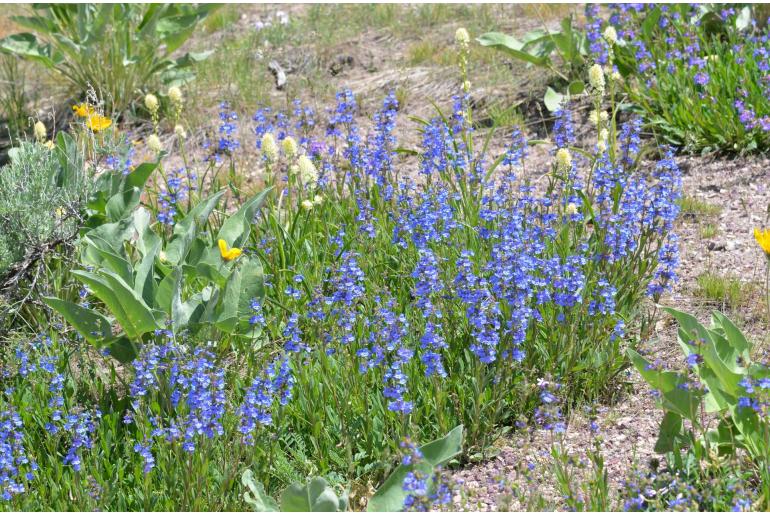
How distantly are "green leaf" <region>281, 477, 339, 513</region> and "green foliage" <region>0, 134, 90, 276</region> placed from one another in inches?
→ 75.2

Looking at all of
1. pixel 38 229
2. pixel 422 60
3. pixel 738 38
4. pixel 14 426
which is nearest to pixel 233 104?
pixel 422 60

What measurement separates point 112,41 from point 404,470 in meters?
4.90

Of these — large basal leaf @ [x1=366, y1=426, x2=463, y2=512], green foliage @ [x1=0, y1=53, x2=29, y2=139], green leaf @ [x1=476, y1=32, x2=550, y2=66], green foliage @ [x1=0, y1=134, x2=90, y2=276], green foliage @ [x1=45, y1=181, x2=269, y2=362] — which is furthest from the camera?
green foliage @ [x1=0, y1=53, x2=29, y2=139]

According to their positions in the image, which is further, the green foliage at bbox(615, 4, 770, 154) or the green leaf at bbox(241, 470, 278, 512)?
the green foliage at bbox(615, 4, 770, 154)

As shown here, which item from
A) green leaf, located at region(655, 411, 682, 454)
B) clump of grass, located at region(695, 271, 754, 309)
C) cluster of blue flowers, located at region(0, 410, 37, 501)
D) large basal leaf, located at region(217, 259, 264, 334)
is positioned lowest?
green leaf, located at region(655, 411, 682, 454)

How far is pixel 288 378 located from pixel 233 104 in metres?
4.09

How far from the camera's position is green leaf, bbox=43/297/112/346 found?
3531mm

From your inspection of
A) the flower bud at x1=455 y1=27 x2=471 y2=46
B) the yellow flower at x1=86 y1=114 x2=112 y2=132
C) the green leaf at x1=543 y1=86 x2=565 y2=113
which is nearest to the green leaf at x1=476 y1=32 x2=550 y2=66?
the green leaf at x1=543 y1=86 x2=565 y2=113

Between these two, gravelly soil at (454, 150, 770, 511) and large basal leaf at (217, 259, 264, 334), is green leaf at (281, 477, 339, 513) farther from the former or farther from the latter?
large basal leaf at (217, 259, 264, 334)

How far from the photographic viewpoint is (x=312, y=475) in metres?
3.25

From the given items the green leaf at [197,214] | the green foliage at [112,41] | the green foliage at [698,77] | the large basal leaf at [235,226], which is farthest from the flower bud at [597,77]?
the green foliage at [112,41]

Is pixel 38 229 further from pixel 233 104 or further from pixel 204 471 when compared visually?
pixel 233 104

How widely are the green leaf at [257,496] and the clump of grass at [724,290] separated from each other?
2.23 m

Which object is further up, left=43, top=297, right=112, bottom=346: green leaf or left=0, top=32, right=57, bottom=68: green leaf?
left=0, top=32, right=57, bottom=68: green leaf
